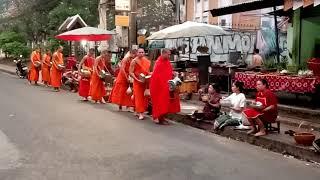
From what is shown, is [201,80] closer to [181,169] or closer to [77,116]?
[77,116]

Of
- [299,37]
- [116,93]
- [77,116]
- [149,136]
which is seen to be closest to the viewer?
[149,136]

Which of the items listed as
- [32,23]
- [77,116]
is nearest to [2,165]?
[77,116]

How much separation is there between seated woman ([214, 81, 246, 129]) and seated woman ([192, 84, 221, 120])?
535mm

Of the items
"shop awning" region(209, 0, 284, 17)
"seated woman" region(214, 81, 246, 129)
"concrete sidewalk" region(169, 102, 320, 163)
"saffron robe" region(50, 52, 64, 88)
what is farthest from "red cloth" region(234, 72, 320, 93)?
"saffron robe" region(50, 52, 64, 88)

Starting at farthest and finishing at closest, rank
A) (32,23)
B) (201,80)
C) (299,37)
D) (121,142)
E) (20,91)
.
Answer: (32,23), (20,91), (201,80), (299,37), (121,142)

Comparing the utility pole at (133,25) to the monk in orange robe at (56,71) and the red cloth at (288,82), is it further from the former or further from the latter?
the red cloth at (288,82)

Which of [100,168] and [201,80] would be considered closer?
[100,168]

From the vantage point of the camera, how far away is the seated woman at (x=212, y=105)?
38.5 ft

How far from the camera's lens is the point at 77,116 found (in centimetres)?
1315

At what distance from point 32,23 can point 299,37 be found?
25.2m

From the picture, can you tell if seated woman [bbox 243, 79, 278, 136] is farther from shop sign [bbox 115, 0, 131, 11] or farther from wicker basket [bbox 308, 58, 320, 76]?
shop sign [bbox 115, 0, 131, 11]

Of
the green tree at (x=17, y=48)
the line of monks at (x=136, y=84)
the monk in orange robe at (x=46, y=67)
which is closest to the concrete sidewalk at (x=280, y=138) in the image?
the line of monks at (x=136, y=84)

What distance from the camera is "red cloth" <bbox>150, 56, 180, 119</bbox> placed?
12.3 meters

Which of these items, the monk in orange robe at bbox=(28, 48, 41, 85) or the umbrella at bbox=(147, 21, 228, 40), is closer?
the umbrella at bbox=(147, 21, 228, 40)
